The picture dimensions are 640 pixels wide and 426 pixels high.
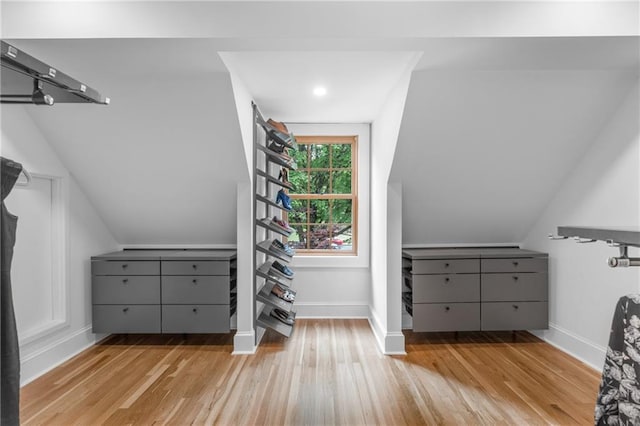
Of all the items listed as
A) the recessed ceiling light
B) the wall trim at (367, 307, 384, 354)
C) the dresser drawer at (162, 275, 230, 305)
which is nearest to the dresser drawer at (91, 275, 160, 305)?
the dresser drawer at (162, 275, 230, 305)

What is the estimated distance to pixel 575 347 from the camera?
10.9 ft

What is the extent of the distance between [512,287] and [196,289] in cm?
294

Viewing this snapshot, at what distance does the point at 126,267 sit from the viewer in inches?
142

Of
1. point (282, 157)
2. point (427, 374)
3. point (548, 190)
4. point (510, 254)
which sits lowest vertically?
point (427, 374)

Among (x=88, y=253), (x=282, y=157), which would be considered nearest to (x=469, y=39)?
(x=282, y=157)

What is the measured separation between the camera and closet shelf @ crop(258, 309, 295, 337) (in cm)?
361

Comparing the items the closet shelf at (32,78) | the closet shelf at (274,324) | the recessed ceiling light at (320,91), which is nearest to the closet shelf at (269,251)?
the closet shelf at (274,324)

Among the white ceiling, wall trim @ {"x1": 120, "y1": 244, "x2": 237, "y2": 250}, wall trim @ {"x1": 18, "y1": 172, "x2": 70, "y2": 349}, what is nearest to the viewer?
the white ceiling

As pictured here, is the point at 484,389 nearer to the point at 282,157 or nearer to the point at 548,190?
the point at 548,190

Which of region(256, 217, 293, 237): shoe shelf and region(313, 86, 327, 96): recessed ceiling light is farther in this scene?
region(256, 217, 293, 237): shoe shelf

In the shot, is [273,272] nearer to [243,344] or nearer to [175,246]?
[243,344]

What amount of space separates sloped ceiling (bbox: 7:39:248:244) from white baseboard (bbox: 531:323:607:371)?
3150 mm

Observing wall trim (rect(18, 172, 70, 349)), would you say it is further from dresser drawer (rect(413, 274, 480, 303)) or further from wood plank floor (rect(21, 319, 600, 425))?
dresser drawer (rect(413, 274, 480, 303))

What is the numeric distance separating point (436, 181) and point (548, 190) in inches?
40.6
